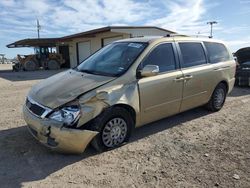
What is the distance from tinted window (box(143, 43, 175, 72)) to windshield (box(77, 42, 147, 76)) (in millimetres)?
221

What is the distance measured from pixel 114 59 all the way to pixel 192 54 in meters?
1.86

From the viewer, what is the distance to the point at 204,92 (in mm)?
6148

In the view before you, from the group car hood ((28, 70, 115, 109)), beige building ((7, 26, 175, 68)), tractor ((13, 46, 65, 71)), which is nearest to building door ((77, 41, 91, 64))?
beige building ((7, 26, 175, 68))

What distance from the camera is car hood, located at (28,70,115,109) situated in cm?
407

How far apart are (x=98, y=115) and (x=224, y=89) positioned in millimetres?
4077

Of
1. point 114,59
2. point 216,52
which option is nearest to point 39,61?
point 216,52

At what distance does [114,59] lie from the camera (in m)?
5.12

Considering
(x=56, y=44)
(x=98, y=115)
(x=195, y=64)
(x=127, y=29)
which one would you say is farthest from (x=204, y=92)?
(x=56, y=44)

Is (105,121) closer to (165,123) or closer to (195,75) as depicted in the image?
(165,123)

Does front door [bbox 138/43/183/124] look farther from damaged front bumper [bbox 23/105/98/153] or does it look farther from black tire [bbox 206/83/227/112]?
black tire [bbox 206/83/227/112]

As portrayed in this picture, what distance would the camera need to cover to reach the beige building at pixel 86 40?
19.1m

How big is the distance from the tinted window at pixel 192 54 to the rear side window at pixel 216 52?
0.95 feet

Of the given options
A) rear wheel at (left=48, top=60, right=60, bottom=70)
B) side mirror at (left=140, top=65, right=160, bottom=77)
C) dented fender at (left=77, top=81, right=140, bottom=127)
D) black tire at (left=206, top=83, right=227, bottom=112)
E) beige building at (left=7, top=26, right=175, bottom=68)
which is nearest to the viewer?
dented fender at (left=77, top=81, right=140, bottom=127)

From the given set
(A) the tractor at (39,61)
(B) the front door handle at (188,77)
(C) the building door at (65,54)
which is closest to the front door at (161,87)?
(B) the front door handle at (188,77)
